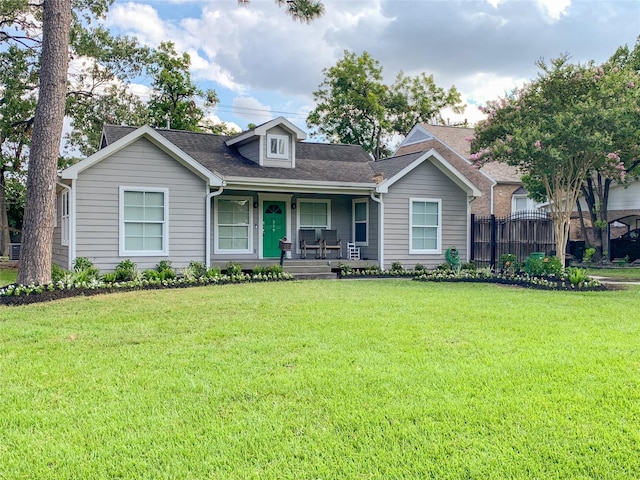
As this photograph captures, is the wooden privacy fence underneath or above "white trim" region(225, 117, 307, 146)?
underneath

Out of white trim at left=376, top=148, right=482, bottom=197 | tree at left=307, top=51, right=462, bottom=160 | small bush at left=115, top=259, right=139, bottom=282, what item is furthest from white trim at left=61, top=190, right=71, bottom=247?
tree at left=307, top=51, right=462, bottom=160

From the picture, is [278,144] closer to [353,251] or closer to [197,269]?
[353,251]

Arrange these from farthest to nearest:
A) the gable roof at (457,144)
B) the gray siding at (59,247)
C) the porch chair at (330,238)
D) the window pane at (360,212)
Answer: the gable roof at (457,144) → the window pane at (360,212) → the porch chair at (330,238) → the gray siding at (59,247)

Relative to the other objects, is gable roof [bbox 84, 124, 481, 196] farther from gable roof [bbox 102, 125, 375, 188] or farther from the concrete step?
the concrete step

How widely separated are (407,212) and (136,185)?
25.6 ft

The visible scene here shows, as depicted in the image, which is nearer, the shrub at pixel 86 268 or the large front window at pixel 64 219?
the shrub at pixel 86 268

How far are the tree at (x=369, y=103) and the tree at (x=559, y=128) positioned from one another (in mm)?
20971

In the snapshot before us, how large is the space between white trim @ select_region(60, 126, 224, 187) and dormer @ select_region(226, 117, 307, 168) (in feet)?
8.52

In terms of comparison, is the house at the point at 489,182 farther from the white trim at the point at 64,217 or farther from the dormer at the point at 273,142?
the white trim at the point at 64,217

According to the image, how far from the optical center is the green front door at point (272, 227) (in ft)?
55.2

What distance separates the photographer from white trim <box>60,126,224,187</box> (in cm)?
1276

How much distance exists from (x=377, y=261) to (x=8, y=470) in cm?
1365

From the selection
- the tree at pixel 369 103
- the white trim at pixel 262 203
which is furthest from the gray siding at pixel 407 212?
the tree at pixel 369 103

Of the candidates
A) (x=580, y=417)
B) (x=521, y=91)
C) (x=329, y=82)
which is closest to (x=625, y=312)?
(x=580, y=417)
